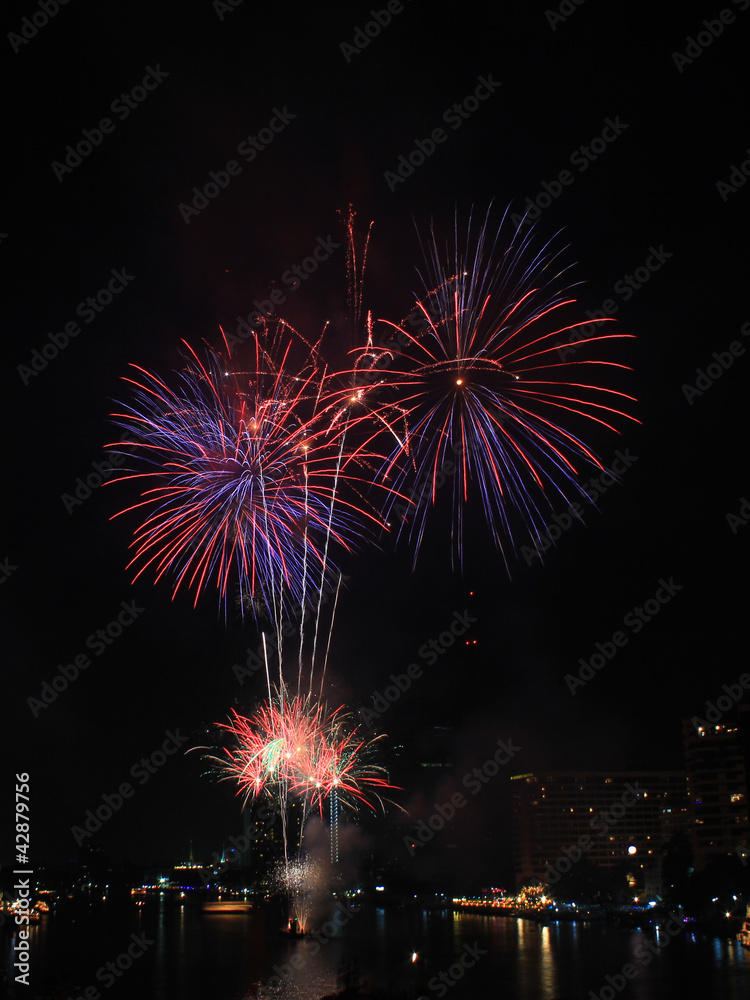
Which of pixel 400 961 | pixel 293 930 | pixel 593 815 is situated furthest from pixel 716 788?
pixel 400 961

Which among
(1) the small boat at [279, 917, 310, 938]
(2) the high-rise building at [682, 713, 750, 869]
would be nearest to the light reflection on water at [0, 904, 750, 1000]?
(1) the small boat at [279, 917, 310, 938]

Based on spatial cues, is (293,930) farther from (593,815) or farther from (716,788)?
(593,815)

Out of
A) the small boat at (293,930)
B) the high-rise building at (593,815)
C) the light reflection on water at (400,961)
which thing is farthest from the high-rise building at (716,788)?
Result: the small boat at (293,930)

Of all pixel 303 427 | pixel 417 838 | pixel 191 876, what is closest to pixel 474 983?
pixel 303 427

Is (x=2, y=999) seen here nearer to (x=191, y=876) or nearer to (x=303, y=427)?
(x=303, y=427)

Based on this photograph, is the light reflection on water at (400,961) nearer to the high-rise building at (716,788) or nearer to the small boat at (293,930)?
the small boat at (293,930)
